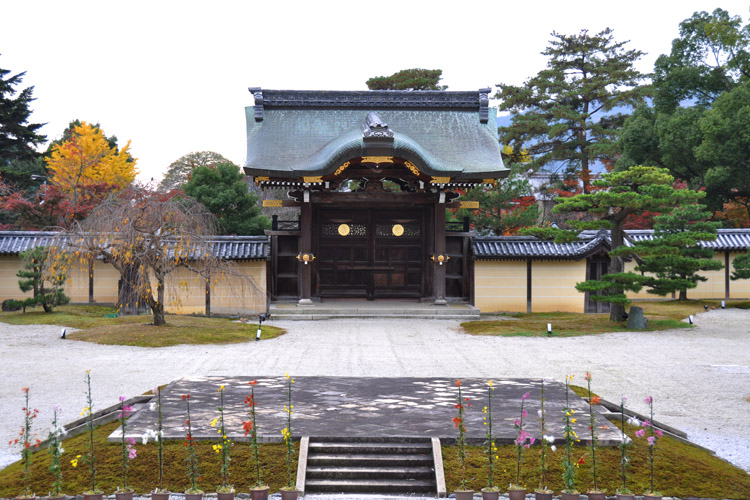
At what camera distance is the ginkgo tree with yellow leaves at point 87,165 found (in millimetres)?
Result: 29484

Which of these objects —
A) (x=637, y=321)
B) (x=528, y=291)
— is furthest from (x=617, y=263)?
(x=528, y=291)

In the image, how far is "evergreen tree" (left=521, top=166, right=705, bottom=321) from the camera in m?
16.0

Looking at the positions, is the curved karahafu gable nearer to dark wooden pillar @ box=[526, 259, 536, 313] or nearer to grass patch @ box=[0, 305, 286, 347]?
dark wooden pillar @ box=[526, 259, 536, 313]

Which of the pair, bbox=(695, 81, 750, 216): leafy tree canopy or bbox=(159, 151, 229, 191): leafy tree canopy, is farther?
bbox=(159, 151, 229, 191): leafy tree canopy

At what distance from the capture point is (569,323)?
57.9 feet

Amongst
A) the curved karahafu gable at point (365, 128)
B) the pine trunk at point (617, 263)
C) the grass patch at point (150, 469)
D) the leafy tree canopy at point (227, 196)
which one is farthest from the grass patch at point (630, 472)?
the leafy tree canopy at point (227, 196)

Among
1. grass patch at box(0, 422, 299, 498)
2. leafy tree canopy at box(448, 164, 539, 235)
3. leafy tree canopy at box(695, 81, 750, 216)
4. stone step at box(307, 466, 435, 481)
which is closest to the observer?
grass patch at box(0, 422, 299, 498)

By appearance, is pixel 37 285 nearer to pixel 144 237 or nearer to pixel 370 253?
pixel 144 237

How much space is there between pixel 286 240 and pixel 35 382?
11.7 m

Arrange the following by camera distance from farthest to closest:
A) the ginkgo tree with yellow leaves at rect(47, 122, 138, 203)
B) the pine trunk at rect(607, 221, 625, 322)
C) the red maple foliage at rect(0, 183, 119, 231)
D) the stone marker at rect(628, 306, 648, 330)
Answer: the ginkgo tree with yellow leaves at rect(47, 122, 138, 203) → the red maple foliage at rect(0, 183, 119, 231) → the pine trunk at rect(607, 221, 625, 322) → the stone marker at rect(628, 306, 648, 330)

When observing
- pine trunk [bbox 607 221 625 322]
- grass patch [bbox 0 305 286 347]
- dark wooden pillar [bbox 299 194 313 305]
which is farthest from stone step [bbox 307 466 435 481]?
dark wooden pillar [bbox 299 194 313 305]

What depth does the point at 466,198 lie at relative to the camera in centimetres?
2595

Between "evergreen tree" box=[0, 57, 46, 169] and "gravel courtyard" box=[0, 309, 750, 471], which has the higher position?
"evergreen tree" box=[0, 57, 46, 169]

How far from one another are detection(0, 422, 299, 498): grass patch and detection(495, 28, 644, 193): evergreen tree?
29682 millimetres
